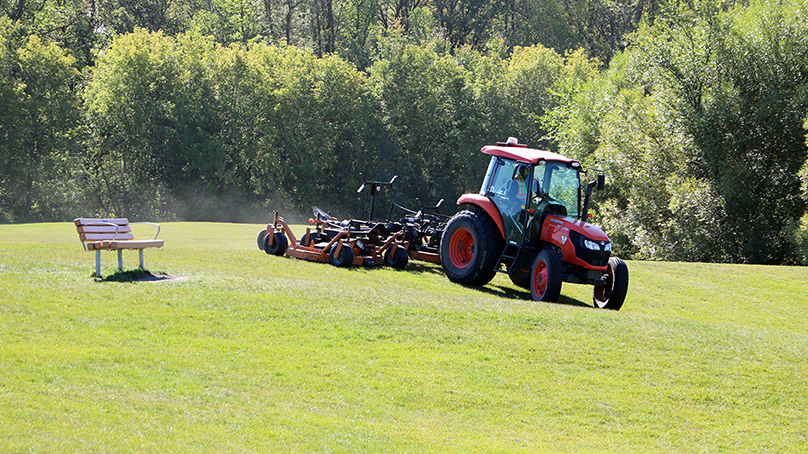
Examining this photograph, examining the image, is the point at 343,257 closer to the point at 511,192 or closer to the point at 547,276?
the point at 511,192

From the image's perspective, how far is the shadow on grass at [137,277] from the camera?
1108 cm

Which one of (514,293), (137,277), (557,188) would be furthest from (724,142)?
(137,277)

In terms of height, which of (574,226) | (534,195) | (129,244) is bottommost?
(129,244)

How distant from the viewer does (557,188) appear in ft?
43.7

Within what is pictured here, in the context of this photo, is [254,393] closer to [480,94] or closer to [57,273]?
[57,273]

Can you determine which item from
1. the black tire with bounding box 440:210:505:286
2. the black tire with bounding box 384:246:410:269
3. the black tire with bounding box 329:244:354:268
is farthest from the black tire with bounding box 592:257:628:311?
the black tire with bounding box 329:244:354:268

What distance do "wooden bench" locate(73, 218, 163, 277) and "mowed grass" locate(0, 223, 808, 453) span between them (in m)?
0.47

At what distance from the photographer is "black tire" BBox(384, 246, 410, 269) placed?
50.2ft

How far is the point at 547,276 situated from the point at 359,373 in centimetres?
533

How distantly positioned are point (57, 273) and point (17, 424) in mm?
6561

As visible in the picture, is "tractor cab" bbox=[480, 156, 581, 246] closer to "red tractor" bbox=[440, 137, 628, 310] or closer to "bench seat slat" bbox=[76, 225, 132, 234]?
"red tractor" bbox=[440, 137, 628, 310]

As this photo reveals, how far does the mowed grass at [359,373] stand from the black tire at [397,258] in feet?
10.1

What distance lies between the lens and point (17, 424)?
17.1 feet

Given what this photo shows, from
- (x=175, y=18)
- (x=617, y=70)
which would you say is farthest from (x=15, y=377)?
(x=175, y=18)
